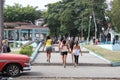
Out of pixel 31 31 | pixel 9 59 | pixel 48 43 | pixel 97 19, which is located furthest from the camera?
pixel 97 19

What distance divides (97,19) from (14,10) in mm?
18728

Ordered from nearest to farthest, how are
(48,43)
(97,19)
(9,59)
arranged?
(9,59) < (48,43) < (97,19)

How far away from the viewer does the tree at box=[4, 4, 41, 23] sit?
91312 millimetres

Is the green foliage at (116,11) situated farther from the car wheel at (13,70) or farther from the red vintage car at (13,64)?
the car wheel at (13,70)

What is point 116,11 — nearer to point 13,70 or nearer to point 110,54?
point 110,54

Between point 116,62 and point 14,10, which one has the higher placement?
point 14,10

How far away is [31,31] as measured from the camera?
Result: 6197cm

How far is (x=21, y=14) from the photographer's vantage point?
9212 cm

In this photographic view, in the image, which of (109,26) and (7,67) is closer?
(7,67)

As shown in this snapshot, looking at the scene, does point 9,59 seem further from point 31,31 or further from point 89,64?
point 31,31

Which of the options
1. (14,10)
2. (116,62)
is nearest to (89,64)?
(116,62)

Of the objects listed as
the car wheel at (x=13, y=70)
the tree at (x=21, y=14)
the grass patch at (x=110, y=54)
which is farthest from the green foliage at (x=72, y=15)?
the car wheel at (x=13, y=70)

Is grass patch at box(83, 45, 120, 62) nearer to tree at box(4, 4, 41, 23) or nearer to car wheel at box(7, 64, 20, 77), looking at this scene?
car wheel at box(7, 64, 20, 77)

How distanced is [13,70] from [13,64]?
0.86 ft
